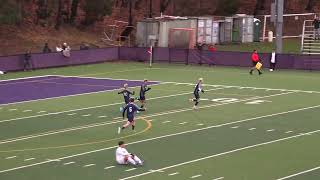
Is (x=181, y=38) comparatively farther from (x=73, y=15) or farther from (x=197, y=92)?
(x=197, y=92)

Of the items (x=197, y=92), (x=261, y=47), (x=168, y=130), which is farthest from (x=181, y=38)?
(x=168, y=130)

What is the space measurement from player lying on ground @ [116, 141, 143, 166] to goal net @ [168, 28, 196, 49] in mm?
44556

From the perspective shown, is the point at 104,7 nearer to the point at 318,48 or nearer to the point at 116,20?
the point at 116,20

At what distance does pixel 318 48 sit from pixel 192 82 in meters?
19.6

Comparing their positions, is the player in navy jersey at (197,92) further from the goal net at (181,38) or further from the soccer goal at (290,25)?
the soccer goal at (290,25)

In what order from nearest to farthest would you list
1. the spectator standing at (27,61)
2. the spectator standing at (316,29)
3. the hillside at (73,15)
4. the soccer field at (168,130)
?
the soccer field at (168,130), the spectator standing at (27,61), the spectator standing at (316,29), the hillside at (73,15)

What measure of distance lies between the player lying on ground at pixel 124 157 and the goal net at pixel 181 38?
44.6m

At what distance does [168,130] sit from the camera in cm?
2708

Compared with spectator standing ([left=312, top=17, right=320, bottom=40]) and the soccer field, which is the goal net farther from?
the soccer field

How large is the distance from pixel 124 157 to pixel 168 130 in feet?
22.0

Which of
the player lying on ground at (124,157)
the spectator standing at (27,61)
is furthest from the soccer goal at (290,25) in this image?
the player lying on ground at (124,157)

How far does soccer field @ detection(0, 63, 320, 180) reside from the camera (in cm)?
2028

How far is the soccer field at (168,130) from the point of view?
20281 millimetres

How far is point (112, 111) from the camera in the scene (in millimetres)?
32219
